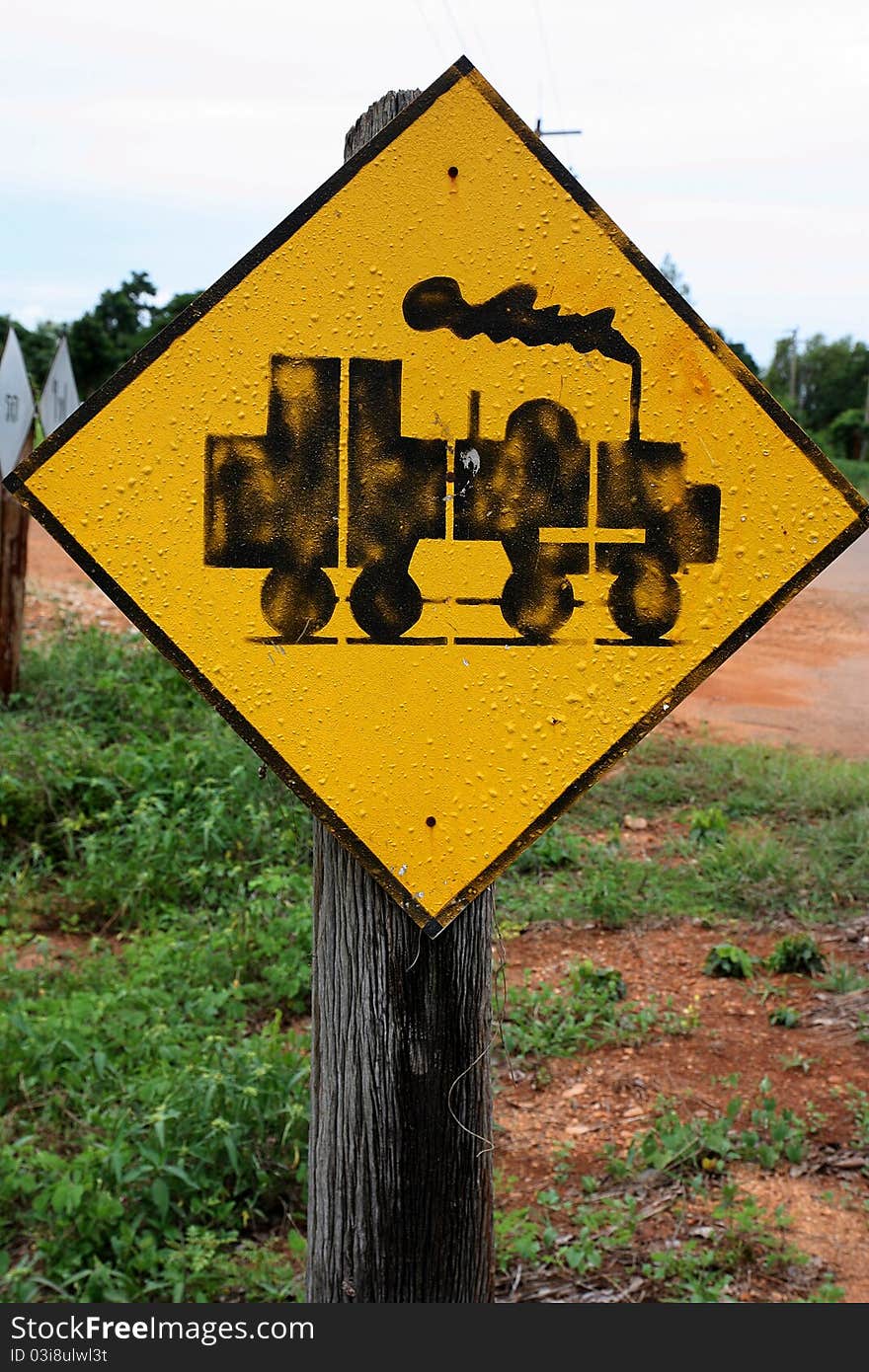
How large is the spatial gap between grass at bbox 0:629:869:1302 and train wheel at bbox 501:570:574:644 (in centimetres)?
176

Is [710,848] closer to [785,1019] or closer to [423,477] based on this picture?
[785,1019]

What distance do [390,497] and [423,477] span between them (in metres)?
0.04

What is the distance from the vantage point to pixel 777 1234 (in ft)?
9.22

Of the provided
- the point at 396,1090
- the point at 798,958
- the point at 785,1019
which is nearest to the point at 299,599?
the point at 396,1090

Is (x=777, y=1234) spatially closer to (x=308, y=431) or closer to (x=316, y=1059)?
(x=316, y=1059)

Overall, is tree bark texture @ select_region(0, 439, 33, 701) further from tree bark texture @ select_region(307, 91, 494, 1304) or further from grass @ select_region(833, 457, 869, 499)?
grass @ select_region(833, 457, 869, 499)

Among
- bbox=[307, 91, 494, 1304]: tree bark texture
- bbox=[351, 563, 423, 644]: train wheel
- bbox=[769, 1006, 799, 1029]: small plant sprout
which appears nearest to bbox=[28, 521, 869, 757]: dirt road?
bbox=[769, 1006, 799, 1029]: small plant sprout

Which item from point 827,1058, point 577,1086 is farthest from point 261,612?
point 827,1058

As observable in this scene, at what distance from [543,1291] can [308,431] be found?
2.03 metres

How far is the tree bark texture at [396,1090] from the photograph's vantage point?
4.96 ft

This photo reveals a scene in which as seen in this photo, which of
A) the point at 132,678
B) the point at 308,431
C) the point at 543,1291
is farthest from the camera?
the point at 132,678

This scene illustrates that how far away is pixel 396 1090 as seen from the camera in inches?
60.4

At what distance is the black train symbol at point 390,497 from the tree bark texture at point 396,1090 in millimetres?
331

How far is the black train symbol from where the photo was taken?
1368 millimetres
